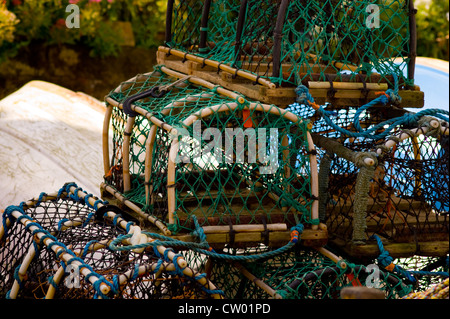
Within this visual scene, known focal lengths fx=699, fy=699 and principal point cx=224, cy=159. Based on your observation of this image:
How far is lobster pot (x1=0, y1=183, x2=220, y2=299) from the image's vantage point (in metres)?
2.66

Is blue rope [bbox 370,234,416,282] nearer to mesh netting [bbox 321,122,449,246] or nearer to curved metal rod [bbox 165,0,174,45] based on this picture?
mesh netting [bbox 321,122,449,246]

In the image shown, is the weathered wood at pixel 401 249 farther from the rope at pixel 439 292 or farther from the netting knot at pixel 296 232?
the rope at pixel 439 292

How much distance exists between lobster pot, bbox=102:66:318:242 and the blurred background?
4.63 metres

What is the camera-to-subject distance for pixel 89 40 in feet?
27.7

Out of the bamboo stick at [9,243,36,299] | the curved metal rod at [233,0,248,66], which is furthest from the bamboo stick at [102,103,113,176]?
the bamboo stick at [9,243,36,299]

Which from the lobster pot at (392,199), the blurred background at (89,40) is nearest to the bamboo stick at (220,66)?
the lobster pot at (392,199)

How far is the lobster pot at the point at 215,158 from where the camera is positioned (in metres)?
3.03

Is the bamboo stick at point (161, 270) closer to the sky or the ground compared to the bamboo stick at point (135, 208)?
closer to the ground

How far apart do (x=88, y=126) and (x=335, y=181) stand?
2.72 m

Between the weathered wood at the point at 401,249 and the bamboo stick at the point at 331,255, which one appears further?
the weathered wood at the point at 401,249

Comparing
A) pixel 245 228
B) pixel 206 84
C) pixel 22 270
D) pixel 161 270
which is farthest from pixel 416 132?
pixel 22 270

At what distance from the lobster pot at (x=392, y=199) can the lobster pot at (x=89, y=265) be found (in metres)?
0.83
